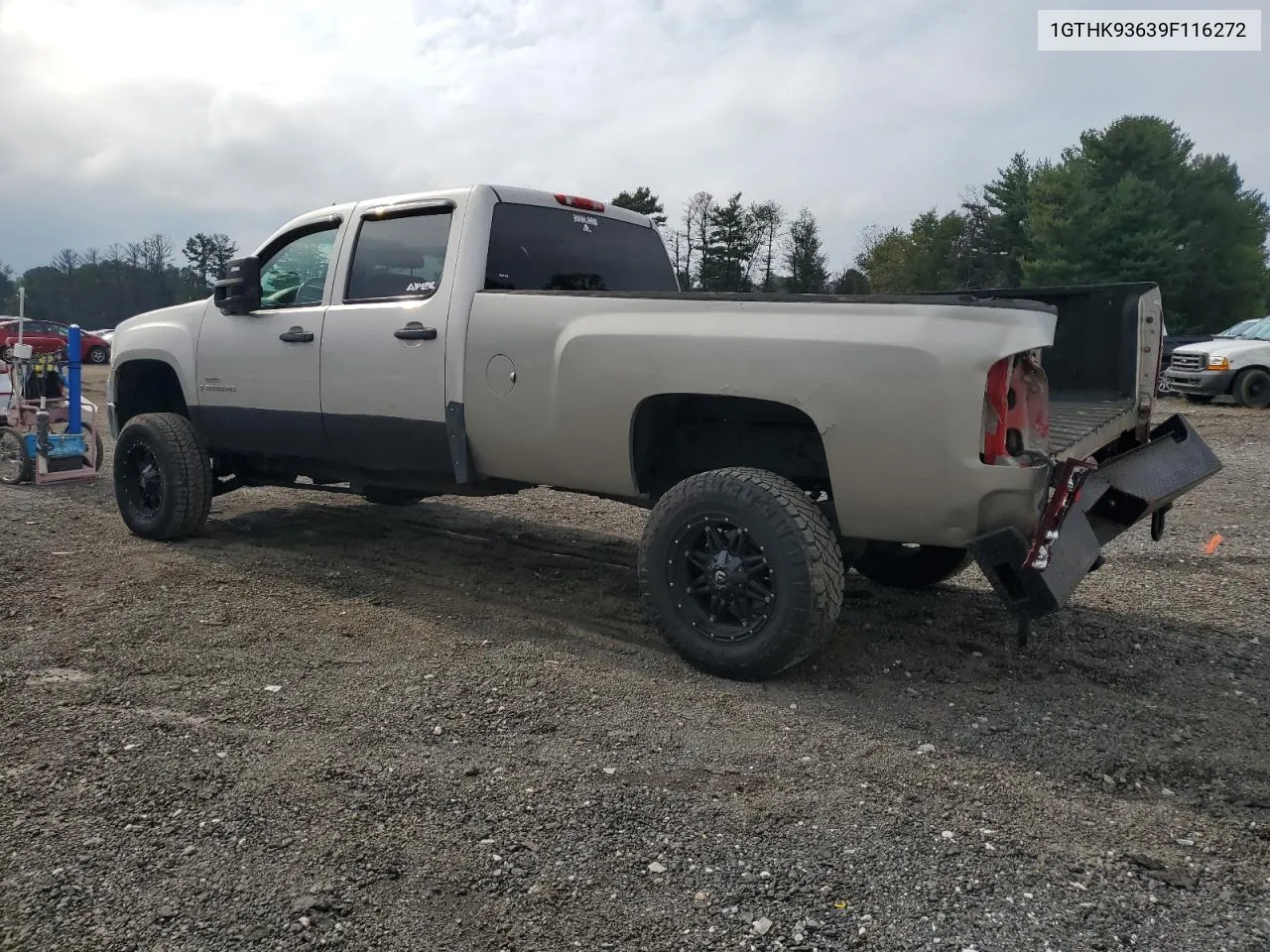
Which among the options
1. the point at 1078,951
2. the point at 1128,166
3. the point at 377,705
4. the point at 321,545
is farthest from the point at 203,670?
the point at 1128,166

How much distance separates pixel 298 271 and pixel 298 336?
55 cm

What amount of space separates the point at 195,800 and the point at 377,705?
2.61ft

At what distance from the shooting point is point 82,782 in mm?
2904

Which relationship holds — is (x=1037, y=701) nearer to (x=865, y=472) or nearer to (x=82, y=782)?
(x=865, y=472)

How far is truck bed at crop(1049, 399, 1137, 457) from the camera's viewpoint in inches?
144

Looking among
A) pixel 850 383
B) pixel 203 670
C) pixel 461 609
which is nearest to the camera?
pixel 850 383

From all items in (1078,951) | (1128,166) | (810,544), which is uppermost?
(1128,166)

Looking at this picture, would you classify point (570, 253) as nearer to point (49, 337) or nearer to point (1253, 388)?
point (1253, 388)

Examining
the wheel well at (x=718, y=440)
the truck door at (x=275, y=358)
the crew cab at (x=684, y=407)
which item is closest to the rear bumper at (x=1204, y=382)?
the crew cab at (x=684, y=407)

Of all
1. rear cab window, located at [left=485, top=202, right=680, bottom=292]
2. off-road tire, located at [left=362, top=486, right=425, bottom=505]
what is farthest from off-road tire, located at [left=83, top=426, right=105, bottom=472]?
rear cab window, located at [left=485, top=202, right=680, bottom=292]

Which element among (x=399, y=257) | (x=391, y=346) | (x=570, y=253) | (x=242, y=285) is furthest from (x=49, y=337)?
(x=570, y=253)

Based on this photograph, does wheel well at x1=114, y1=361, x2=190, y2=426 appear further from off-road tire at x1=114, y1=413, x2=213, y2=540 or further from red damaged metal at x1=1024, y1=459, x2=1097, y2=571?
red damaged metal at x1=1024, y1=459, x2=1097, y2=571

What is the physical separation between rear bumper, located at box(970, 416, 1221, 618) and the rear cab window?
2.58m

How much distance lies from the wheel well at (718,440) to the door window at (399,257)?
1331 mm
